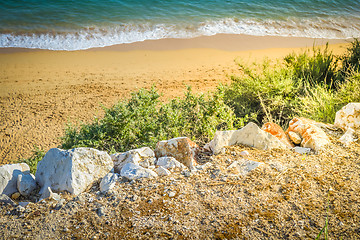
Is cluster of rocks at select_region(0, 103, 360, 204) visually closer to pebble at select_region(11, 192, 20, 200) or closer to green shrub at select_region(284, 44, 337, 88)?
pebble at select_region(11, 192, 20, 200)

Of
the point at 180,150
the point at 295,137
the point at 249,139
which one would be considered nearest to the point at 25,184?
the point at 180,150

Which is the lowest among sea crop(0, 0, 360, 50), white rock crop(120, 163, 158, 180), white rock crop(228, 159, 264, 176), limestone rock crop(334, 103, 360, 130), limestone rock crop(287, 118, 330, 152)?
white rock crop(120, 163, 158, 180)

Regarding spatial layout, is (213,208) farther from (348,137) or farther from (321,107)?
(321,107)

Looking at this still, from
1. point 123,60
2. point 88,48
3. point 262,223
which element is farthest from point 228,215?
point 88,48

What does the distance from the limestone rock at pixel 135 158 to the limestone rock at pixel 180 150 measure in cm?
14

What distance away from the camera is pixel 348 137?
370 cm

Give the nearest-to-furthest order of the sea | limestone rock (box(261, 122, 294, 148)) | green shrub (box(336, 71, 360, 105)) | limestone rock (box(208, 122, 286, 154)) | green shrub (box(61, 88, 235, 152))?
limestone rock (box(208, 122, 286, 154)), limestone rock (box(261, 122, 294, 148)), green shrub (box(61, 88, 235, 152)), green shrub (box(336, 71, 360, 105)), the sea

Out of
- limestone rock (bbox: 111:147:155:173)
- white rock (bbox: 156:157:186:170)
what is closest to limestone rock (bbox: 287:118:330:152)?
white rock (bbox: 156:157:186:170)

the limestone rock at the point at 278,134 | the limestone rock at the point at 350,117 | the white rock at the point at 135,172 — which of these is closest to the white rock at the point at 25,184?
the white rock at the point at 135,172

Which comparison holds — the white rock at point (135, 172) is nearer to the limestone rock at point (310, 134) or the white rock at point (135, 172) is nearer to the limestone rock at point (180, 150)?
the limestone rock at point (180, 150)

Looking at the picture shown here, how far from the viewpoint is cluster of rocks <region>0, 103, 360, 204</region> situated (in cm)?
306

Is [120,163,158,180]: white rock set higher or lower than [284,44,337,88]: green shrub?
lower

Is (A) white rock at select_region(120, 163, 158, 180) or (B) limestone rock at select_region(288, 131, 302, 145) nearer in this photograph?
(A) white rock at select_region(120, 163, 158, 180)

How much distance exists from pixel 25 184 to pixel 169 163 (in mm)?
1636
